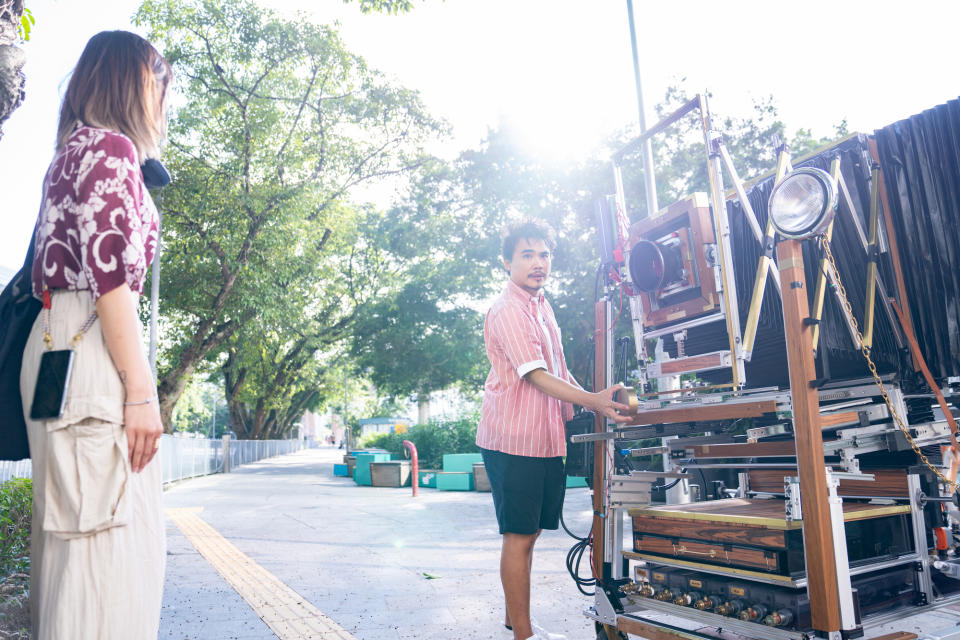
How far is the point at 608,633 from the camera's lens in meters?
3.21

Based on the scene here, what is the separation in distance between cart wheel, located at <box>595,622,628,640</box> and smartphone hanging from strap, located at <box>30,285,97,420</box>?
265cm

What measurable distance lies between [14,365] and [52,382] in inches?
9.4

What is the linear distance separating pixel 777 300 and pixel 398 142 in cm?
1891

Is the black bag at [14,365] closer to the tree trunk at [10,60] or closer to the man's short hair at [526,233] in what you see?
the tree trunk at [10,60]

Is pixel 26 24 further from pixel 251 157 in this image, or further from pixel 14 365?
pixel 251 157

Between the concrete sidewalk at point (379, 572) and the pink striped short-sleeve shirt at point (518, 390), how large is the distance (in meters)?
1.27

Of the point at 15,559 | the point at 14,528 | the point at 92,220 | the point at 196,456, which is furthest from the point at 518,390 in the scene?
the point at 196,456

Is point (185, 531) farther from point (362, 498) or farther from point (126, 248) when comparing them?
point (126, 248)

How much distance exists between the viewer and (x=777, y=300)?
12.1 ft

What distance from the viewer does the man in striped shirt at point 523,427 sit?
10.1 ft

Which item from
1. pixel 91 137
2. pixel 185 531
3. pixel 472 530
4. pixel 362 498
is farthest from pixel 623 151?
pixel 362 498

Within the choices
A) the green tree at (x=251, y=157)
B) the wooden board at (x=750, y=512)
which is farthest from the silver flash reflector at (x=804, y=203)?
the green tree at (x=251, y=157)

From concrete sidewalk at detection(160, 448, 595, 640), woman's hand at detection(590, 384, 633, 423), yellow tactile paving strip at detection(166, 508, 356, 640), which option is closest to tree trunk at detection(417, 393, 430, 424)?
concrete sidewalk at detection(160, 448, 595, 640)

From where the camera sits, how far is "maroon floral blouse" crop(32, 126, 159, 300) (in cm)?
153
